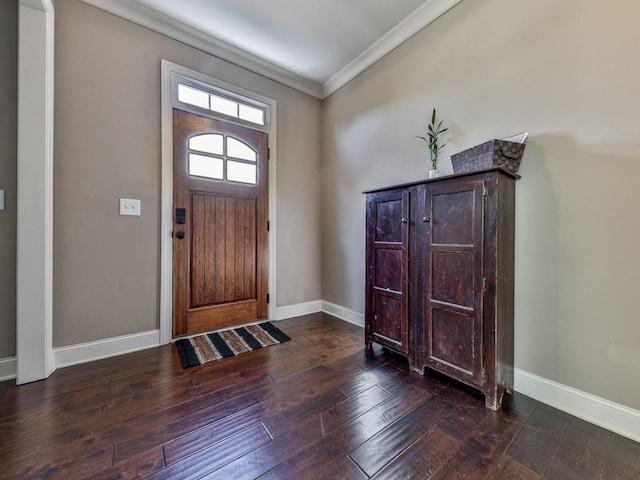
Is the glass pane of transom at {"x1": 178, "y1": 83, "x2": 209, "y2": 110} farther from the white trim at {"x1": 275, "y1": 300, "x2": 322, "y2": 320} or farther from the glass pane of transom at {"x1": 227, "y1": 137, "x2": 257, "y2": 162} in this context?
the white trim at {"x1": 275, "y1": 300, "x2": 322, "y2": 320}

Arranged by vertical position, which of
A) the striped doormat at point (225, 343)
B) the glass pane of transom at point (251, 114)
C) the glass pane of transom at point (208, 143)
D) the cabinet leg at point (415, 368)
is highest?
the glass pane of transom at point (251, 114)

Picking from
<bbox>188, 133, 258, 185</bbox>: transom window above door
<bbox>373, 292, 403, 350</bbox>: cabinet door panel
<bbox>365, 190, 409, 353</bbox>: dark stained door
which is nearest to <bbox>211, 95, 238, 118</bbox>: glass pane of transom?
<bbox>188, 133, 258, 185</bbox>: transom window above door

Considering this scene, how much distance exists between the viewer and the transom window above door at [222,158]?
244cm

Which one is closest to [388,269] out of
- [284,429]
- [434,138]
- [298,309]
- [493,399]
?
[493,399]

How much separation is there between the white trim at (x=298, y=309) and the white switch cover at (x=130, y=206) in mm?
1668

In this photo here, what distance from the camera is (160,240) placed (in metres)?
2.26

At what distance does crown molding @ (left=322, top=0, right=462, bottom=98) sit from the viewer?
6.68 ft

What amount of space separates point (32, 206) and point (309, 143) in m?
2.52

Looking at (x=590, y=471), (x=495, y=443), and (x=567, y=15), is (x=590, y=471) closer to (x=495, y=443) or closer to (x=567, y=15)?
(x=495, y=443)

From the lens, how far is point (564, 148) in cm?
147

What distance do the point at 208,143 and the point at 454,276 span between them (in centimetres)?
240

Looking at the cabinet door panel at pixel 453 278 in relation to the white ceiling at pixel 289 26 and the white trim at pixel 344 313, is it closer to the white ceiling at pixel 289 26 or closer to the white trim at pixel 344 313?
the white trim at pixel 344 313

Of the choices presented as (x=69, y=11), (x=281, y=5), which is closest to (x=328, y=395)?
(x=281, y=5)

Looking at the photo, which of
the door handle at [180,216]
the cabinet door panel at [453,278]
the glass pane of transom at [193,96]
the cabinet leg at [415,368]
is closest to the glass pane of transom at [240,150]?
the glass pane of transom at [193,96]
